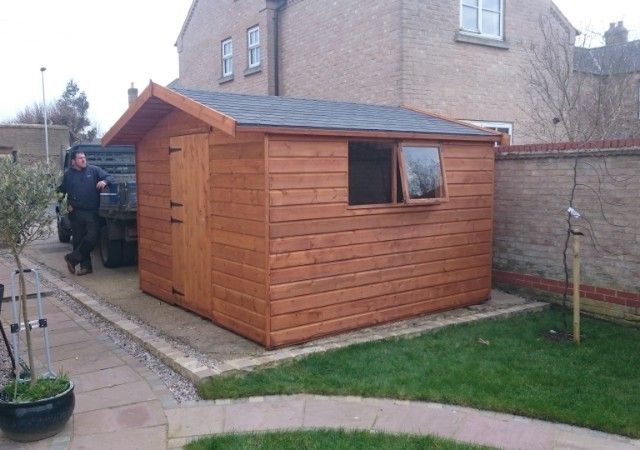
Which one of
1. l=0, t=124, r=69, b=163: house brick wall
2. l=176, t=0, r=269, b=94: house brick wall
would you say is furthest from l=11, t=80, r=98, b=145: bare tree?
l=176, t=0, r=269, b=94: house brick wall

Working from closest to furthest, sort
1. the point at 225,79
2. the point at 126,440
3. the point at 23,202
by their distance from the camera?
the point at 23,202 → the point at 126,440 → the point at 225,79

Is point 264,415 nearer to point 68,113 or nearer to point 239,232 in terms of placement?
point 239,232

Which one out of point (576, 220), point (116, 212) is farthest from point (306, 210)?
point (116, 212)

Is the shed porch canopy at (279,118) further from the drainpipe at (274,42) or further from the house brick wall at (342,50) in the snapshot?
the drainpipe at (274,42)

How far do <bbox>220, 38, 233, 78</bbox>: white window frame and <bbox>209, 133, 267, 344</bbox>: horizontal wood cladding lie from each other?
1117 cm

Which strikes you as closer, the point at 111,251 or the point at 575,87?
the point at 111,251

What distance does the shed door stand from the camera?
6512 millimetres

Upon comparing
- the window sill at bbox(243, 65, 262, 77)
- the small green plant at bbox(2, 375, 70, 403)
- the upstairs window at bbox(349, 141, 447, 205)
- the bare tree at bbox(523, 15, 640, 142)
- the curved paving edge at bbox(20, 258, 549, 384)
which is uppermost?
the window sill at bbox(243, 65, 262, 77)

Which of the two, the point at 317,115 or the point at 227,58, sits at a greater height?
the point at 227,58

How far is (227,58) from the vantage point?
16.9m

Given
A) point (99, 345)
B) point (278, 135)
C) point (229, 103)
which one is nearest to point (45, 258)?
point (99, 345)

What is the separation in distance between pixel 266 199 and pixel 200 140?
1.51 metres

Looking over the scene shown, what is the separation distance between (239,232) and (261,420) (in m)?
2.15

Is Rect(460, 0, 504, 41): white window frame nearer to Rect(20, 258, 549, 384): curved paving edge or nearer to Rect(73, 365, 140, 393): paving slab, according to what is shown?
Rect(20, 258, 549, 384): curved paving edge
